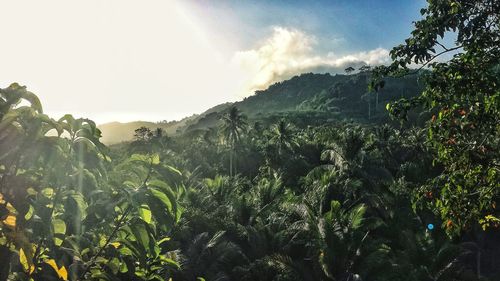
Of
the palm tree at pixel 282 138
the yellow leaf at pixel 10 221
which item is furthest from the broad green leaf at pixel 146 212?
the palm tree at pixel 282 138

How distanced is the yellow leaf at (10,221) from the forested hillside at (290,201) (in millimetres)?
11

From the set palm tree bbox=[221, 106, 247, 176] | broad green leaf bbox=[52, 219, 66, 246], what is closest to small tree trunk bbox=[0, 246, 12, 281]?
broad green leaf bbox=[52, 219, 66, 246]

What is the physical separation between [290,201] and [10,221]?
23910mm

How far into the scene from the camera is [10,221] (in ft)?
10.8

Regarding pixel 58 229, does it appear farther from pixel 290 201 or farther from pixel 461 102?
pixel 290 201

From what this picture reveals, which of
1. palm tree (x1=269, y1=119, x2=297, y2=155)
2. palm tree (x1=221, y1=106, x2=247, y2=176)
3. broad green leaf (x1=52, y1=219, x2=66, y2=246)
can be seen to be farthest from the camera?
palm tree (x1=221, y1=106, x2=247, y2=176)

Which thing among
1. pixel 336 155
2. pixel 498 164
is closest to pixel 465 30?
pixel 498 164

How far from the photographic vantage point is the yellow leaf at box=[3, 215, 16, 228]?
10.6 feet

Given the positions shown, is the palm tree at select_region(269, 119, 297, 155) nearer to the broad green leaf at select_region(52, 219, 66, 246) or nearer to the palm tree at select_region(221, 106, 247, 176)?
the palm tree at select_region(221, 106, 247, 176)

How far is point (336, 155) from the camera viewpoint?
3022 centimetres

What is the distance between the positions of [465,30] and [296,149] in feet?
132

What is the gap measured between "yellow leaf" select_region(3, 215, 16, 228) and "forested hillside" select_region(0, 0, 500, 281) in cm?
1

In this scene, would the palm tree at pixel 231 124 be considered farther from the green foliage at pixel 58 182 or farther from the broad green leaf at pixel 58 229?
the green foliage at pixel 58 182

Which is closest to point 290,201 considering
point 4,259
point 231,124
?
point 4,259
